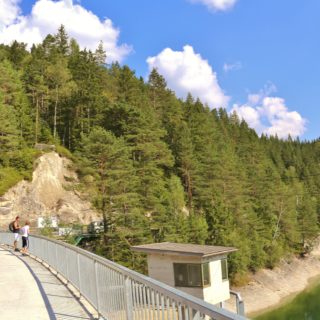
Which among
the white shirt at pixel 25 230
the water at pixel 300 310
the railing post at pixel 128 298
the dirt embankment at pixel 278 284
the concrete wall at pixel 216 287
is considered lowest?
the water at pixel 300 310

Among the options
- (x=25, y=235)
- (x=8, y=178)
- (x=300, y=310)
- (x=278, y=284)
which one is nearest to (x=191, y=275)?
(x=25, y=235)

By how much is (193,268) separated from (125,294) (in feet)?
63.6

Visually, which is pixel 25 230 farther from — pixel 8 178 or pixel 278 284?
pixel 278 284

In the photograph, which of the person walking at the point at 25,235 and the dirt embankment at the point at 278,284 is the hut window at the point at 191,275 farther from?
the dirt embankment at the point at 278,284

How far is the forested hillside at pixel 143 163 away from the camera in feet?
125

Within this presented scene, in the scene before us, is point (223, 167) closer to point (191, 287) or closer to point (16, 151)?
point (16, 151)

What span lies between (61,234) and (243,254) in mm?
21341

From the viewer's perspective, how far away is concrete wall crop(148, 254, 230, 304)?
24.6 metres

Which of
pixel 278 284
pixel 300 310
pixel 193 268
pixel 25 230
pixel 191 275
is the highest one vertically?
pixel 25 230

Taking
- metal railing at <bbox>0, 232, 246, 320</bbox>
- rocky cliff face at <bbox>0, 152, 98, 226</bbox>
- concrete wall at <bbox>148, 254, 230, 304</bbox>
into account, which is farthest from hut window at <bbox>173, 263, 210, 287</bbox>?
rocky cliff face at <bbox>0, 152, 98, 226</bbox>

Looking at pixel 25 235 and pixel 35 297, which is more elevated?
pixel 25 235

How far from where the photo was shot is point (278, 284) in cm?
5291

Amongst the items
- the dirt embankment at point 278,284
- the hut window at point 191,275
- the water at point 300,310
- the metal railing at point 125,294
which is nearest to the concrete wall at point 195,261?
the hut window at point 191,275

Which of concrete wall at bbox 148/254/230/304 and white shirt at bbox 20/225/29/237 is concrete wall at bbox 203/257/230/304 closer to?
concrete wall at bbox 148/254/230/304
